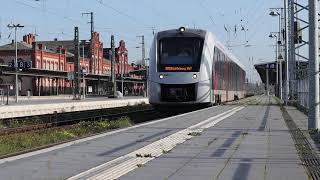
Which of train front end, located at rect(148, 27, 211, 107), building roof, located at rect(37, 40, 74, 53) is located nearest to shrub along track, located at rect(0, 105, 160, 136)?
train front end, located at rect(148, 27, 211, 107)

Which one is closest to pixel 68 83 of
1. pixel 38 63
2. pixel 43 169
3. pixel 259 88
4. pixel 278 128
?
pixel 38 63

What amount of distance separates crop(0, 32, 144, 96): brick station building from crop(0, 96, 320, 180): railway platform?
54147mm

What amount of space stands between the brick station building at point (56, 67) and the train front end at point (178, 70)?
41383 millimetres

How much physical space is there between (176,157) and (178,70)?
647 inches

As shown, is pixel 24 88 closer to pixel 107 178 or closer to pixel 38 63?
pixel 38 63

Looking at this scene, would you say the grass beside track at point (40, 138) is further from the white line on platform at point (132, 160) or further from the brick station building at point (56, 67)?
the brick station building at point (56, 67)

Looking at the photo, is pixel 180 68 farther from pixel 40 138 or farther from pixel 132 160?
pixel 132 160

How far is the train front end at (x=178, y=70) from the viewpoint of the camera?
26.5 meters

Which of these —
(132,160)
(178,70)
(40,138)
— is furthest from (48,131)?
(132,160)

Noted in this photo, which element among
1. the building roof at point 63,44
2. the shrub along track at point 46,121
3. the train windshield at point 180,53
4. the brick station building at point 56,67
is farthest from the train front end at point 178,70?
the building roof at point 63,44

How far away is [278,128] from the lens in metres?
16.8

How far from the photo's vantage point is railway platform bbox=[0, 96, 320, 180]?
27.6 ft

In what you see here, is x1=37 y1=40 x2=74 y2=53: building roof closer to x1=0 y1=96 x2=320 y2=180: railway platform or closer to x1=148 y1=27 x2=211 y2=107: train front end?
x1=148 y1=27 x2=211 y2=107: train front end

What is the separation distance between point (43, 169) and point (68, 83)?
99.6 meters
